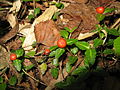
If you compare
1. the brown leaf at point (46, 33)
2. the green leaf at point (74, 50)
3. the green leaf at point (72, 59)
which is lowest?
the green leaf at point (72, 59)

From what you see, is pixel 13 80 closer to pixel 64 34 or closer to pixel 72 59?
pixel 72 59

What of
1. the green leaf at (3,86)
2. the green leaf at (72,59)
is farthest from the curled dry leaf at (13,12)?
the green leaf at (72,59)

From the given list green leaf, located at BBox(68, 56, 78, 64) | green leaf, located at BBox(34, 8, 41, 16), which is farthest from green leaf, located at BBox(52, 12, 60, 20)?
green leaf, located at BBox(68, 56, 78, 64)

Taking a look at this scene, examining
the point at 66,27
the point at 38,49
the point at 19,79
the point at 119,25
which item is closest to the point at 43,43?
the point at 38,49

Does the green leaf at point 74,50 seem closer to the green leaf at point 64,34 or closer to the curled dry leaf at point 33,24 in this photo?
the green leaf at point 64,34

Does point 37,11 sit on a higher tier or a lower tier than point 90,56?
higher

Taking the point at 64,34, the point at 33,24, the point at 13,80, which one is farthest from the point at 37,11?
the point at 13,80

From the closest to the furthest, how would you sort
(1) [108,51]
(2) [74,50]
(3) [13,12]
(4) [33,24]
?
1. (1) [108,51]
2. (2) [74,50]
3. (4) [33,24]
4. (3) [13,12]

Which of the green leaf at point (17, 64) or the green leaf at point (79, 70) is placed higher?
the green leaf at point (17, 64)

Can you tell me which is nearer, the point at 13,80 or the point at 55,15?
the point at 13,80

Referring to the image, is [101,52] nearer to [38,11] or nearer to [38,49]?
[38,49]

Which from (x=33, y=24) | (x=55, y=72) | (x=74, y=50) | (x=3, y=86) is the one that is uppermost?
(x=33, y=24)
